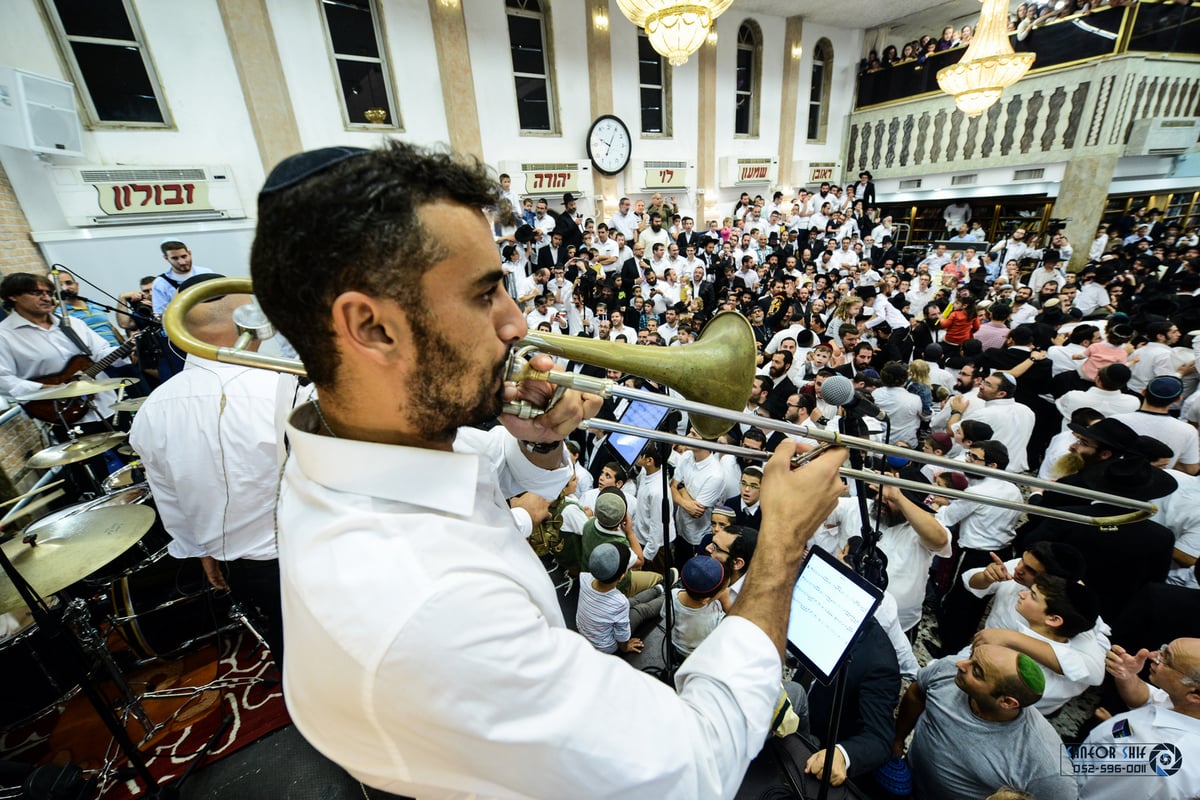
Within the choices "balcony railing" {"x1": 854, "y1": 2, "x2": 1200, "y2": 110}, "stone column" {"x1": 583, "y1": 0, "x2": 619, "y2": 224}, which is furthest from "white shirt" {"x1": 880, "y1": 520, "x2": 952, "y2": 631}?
"balcony railing" {"x1": 854, "y1": 2, "x2": 1200, "y2": 110}

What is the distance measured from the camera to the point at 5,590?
2.15 metres

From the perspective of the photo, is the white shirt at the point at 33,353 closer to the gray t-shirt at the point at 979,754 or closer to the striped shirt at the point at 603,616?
the striped shirt at the point at 603,616

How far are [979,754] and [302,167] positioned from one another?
312 cm

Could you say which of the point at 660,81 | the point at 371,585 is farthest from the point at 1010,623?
the point at 660,81

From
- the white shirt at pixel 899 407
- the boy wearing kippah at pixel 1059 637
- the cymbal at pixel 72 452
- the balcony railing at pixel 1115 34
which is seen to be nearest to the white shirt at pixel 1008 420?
the white shirt at pixel 899 407

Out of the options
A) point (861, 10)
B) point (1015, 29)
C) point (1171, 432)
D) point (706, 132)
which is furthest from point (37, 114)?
point (1015, 29)

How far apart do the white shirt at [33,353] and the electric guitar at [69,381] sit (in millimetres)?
59

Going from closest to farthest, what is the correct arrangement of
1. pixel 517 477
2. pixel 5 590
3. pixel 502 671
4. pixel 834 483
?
pixel 502 671, pixel 834 483, pixel 517 477, pixel 5 590

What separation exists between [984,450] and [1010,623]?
1.22m

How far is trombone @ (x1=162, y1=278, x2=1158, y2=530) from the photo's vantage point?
1194 mm

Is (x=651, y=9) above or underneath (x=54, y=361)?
above

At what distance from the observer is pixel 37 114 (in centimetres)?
644

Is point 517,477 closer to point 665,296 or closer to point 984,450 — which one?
point 984,450

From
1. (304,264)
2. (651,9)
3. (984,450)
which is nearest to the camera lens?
(304,264)
